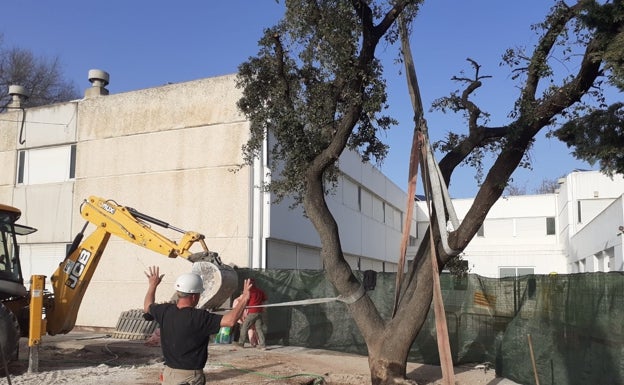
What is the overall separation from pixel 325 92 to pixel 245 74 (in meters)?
1.64

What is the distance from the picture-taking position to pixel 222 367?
11.4 metres

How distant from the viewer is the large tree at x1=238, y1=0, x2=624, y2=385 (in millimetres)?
9062

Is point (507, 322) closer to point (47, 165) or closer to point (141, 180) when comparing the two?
point (141, 180)

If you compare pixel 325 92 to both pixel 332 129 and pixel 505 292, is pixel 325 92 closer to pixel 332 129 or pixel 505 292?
pixel 332 129

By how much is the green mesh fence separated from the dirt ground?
1.56 feet

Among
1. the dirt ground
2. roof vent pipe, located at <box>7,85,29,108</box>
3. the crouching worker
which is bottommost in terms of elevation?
the dirt ground

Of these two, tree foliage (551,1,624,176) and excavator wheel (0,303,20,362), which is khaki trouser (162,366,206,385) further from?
tree foliage (551,1,624,176)

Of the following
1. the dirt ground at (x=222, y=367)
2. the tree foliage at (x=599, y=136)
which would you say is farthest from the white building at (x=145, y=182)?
the tree foliage at (x=599, y=136)

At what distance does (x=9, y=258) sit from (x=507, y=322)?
30.9 feet

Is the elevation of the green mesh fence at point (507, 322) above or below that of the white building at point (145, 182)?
below

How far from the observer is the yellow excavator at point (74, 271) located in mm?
10836

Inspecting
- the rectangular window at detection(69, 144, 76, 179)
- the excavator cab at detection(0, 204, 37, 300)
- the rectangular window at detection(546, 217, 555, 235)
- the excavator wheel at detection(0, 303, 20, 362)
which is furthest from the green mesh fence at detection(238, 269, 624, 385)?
the rectangular window at detection(546, 217, 555, 235)

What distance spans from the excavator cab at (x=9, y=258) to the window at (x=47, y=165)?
353 inches

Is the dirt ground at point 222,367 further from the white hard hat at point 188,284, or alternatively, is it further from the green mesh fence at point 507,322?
the white hard hat at point 188,284
